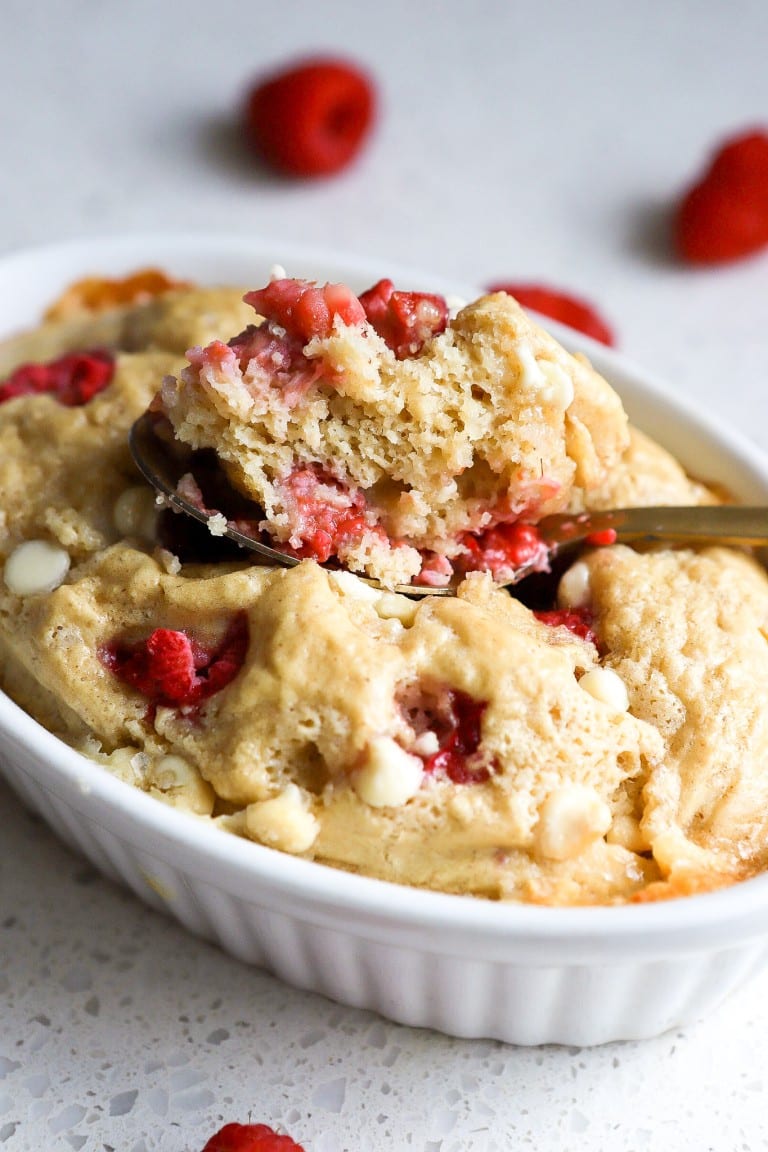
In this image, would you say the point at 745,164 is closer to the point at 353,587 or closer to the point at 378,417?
the point at 378,417

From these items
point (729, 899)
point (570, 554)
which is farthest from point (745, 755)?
point (570, 554)

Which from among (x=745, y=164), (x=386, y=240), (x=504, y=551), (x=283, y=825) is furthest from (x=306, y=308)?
(x=745, y=164)

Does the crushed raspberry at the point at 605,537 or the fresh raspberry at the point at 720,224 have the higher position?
the fresh raspberry at the point at 720,224

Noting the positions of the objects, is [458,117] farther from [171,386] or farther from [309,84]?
[171,386]

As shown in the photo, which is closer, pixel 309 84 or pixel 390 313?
pixel 390 313

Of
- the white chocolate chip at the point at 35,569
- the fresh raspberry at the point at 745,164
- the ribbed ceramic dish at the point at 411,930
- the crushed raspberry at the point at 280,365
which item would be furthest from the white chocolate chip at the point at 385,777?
the fresh raspberry at the point at 745,164

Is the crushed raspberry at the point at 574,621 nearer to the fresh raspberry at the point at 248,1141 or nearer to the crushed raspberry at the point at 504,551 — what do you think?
the crushed raspberry at the point at 504,551
